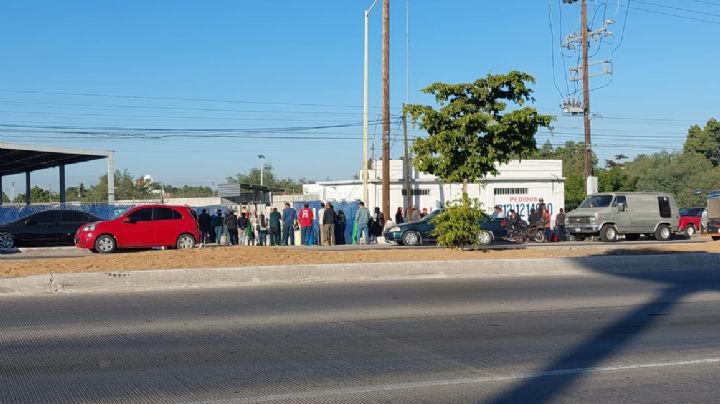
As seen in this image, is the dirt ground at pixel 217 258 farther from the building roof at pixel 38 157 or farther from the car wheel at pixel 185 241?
the building roof at pixel 38 157

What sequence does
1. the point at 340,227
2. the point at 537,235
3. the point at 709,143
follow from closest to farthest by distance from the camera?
the point at 340,227
the point at 537,235
the point at 709,143

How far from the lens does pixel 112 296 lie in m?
13.4

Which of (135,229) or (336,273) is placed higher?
(135,229)

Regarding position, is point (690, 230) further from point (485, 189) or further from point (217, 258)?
point (217, 258)

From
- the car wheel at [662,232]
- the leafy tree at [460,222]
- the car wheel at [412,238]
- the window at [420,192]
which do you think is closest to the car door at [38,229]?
the car wheel at [412,238]

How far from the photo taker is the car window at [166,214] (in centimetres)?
2359

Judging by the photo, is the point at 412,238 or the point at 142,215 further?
the point at 412,238

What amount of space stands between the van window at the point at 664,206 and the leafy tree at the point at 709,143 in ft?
215

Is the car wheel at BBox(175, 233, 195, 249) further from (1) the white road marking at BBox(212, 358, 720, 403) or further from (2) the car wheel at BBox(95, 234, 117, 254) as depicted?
(1) the white road marking at BBox(212, 358, 720, 403)

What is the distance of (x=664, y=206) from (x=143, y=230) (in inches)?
828

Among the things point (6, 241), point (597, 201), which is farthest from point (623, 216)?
point (6, 241)

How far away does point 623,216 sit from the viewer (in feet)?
103

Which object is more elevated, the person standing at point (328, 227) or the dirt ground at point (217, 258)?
the person standing at point (328, 227)

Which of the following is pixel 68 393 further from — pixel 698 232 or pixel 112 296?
pixel 698 232
